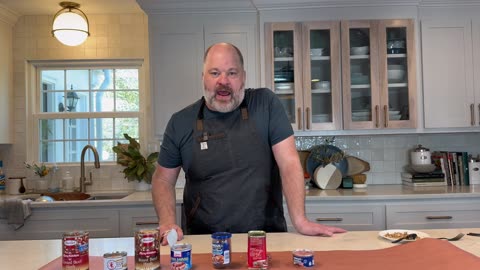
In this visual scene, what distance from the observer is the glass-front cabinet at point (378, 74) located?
3277 millimetres

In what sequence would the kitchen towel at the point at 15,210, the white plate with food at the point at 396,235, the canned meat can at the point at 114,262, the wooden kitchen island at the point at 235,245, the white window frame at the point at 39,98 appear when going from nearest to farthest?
the canned meat can at the point at 114,262 → the wooden kitchen island at the point at 235,245 → the white plate with food at the point at 396,235 → the kitchen towel at the point at 15,210 → the white window frame at the point at 39,98

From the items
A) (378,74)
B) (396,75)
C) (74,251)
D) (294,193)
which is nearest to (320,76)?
(378,74)

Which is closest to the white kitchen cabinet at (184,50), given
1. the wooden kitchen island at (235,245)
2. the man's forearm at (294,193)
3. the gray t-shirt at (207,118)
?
the gray t-shirt at (207,118)

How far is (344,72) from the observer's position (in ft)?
10.8

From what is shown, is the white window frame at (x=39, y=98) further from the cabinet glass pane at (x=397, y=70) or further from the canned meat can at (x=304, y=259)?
the canned meat can at (x=304, y=259)

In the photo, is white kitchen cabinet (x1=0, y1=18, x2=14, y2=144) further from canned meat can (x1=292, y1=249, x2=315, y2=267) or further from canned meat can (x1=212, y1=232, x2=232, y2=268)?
canned meat can (x1=292, y1=249, x2=315, y2=267)

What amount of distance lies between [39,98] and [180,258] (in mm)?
3211

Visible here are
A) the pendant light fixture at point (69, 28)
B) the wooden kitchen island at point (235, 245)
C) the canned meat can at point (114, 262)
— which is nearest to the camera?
the canned meat can at point (114, 262)

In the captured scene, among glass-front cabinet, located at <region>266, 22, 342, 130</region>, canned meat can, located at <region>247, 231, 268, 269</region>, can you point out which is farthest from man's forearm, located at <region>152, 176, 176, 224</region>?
glass-front cabinet, located at <region>266, 22, 342, 130</region>

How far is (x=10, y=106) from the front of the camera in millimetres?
3695

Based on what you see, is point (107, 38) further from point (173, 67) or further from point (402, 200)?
point (402, 200)

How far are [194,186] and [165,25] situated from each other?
1.88 metres

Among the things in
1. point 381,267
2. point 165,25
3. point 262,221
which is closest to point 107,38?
point 165,25

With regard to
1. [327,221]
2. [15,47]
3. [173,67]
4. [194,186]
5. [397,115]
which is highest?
[15,47]
